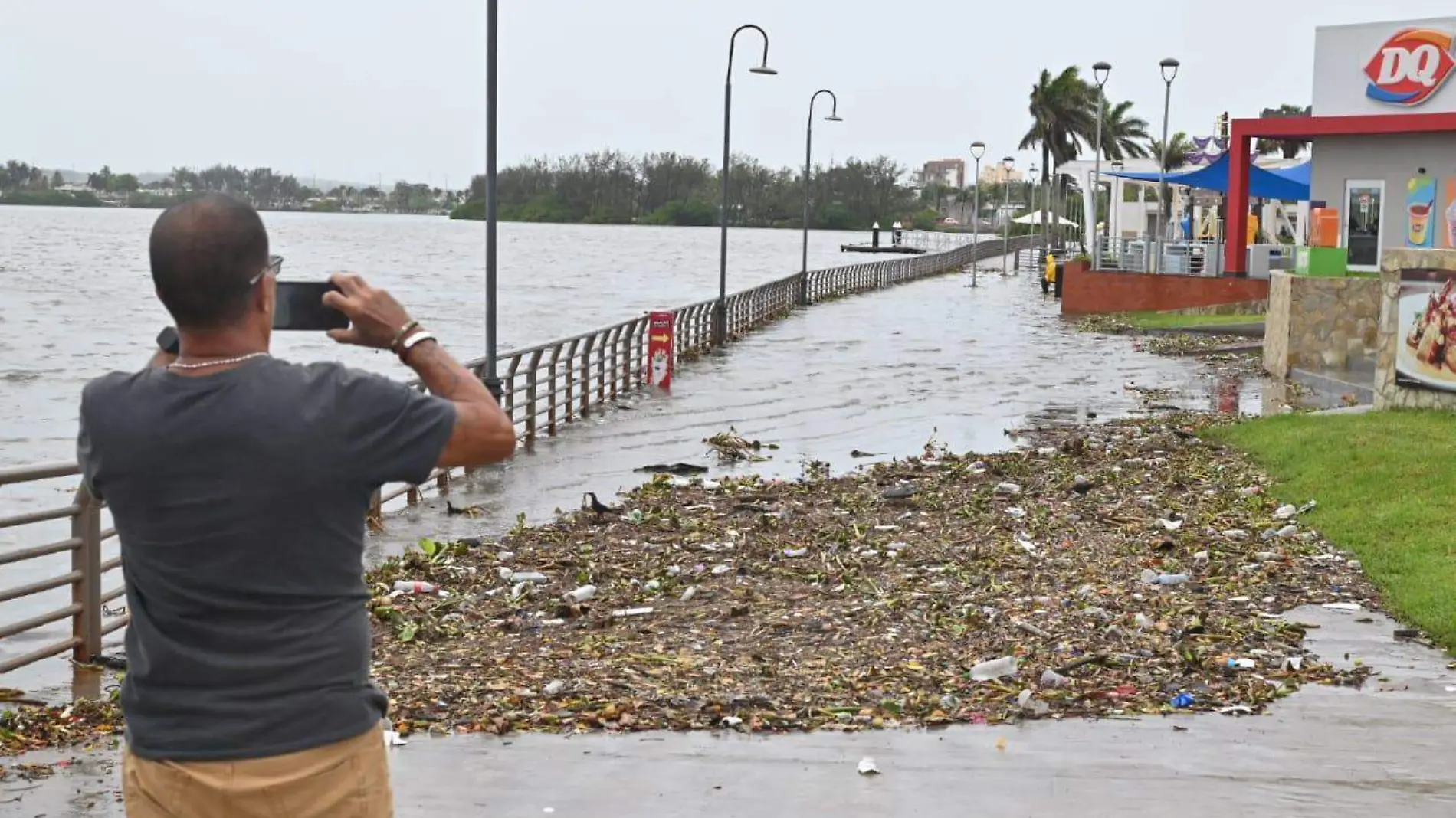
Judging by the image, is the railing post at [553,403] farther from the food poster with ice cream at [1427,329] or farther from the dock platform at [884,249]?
the dock platform at [884,249]

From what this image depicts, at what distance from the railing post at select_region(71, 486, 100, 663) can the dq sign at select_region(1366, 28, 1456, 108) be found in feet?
110

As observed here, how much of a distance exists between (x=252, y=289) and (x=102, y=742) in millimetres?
4345

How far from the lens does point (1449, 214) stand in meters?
35.9

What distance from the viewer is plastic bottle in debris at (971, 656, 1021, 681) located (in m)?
7.71

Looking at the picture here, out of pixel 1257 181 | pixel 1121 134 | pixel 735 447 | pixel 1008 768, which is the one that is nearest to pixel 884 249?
pixel 1121 134

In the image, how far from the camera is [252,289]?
9.35ft

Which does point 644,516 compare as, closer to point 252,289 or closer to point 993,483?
point 993,483

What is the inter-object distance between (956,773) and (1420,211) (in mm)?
33576

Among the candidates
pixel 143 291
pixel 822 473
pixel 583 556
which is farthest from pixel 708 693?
pixel 143 291

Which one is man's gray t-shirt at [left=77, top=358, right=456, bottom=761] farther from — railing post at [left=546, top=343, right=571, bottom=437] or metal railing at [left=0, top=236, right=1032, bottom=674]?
railing post at [left=546, top=343, right=571, bottom=437]

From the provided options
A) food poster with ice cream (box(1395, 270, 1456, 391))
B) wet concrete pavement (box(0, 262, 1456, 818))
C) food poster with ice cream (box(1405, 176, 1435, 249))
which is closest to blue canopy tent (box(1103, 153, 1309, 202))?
food poster with ice cream (box(1405, 176, 1435, 249))

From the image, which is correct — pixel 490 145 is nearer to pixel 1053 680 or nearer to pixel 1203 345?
pixel 1053 680

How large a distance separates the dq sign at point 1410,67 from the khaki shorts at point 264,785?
122 ft

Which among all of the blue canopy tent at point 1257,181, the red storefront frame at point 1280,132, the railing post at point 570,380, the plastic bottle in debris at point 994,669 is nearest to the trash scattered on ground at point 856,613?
the plastic bottle in debris at point 994,669
